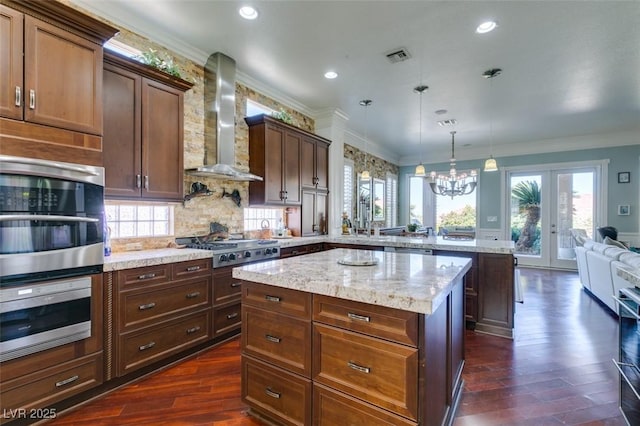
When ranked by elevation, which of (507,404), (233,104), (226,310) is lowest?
(507,404)

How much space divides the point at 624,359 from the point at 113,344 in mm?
3510

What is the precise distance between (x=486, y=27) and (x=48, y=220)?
3988 millimetres

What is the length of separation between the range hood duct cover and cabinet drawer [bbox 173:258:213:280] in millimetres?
1086

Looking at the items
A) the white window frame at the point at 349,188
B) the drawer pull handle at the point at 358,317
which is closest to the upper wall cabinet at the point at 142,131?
the drawer pull handle at the point at 358,317

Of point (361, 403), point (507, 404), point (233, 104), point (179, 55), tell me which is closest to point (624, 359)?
point (507, 404)

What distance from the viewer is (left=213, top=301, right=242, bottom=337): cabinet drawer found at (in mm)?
2910

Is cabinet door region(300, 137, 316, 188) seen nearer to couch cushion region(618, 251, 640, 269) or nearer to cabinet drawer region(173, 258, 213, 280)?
cabinet drawer region(173, 258, 213, 280)

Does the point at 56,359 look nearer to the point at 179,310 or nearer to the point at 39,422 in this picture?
the point at 39,422

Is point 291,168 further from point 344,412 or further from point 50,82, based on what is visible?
point 344,412

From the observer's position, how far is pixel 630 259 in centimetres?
329

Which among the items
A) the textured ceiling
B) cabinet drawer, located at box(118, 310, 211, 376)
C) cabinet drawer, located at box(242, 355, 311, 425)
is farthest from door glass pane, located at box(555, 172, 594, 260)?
cabinet drawer, located at box(118, 310, 211, 376)

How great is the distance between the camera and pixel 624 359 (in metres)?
1.88

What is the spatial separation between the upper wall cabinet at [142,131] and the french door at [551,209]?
7971 mm

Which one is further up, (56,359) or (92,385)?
(56,359)
